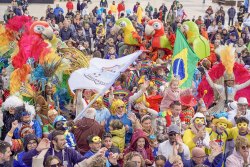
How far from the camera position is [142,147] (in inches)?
273

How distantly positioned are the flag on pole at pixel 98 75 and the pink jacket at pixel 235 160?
7.93 ft

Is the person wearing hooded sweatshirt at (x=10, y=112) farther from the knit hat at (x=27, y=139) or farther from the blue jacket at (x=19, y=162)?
the blue jacket at (x=19, y=162)

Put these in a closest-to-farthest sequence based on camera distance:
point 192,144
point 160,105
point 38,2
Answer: point 192,144
point 160,105
point 38,2

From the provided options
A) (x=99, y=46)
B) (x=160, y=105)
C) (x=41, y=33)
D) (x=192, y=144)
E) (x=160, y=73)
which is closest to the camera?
(x=192, y=144)

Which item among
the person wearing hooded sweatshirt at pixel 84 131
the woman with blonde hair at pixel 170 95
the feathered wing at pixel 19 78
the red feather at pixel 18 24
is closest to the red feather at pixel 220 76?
the woman with blonde hair at pixel 170 95

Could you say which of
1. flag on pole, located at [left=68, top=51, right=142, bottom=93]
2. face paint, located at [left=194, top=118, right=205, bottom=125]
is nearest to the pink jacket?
face paint, located at [left=194, top=118, right=205, bottom=125]

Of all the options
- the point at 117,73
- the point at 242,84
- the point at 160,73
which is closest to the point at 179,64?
the point at 160,73

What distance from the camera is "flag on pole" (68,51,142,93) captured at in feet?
28.3

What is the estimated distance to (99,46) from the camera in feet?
50.0

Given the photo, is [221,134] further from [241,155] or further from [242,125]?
[241,155]

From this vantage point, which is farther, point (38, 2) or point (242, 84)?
point (38, 2)

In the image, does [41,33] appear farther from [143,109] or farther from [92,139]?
[92,139]

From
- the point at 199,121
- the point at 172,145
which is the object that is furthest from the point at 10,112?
the point at 199,121

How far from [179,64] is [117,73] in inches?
82.0
